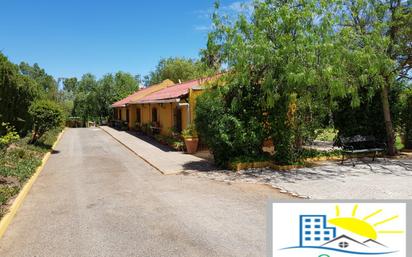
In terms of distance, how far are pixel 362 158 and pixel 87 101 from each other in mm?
44922

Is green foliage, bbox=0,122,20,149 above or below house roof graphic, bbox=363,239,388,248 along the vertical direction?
above

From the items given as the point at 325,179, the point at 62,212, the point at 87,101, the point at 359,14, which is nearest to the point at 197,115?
the point at 325,179

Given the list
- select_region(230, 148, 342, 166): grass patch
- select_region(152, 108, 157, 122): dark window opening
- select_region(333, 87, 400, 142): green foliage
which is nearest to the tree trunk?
select_region(333, 87, 400, 142): green foliage

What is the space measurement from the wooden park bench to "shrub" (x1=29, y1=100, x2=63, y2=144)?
42.1 ft

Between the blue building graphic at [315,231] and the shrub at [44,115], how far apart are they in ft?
55.8

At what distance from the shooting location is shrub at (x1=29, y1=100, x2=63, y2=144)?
17.7 metres

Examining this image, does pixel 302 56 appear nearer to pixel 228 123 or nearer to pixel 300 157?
pixel 228 123

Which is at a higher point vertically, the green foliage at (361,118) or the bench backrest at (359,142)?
the green foliage at (361,118)

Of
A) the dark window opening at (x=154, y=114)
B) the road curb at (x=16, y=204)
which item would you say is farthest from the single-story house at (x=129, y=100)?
the road curb at (x=16, y=204)

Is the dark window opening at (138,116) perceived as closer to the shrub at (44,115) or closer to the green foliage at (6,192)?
the shrub at (44,115)

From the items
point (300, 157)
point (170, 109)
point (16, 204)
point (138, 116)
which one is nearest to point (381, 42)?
point (300, 157)

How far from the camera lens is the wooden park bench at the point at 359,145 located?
1304 cm

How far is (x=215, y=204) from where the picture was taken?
26.1 ft

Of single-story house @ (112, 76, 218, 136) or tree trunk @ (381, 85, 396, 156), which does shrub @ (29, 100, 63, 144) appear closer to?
single-story house @ (112, 76, 218, 136)
